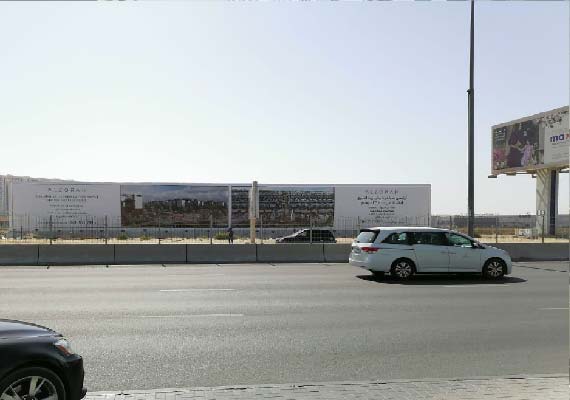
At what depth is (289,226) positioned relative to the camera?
45594 mm

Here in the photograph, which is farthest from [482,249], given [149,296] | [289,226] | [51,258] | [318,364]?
[289,226]

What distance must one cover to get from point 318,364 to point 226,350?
4.49 ft

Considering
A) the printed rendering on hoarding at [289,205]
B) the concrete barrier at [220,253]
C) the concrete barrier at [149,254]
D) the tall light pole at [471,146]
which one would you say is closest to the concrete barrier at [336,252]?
the concrete barrier at [220,253]

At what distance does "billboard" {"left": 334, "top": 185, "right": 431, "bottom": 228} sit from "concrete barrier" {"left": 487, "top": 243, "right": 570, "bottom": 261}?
21251 millimetres

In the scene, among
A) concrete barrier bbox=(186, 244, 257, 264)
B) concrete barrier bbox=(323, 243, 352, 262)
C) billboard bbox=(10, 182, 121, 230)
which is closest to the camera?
concrete barrier bbox=(186, 244, 257, 264)

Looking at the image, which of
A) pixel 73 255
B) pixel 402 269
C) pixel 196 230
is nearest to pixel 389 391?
pixel 402 269

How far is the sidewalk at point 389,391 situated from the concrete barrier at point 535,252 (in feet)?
64.2

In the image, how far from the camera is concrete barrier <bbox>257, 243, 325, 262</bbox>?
898 inches

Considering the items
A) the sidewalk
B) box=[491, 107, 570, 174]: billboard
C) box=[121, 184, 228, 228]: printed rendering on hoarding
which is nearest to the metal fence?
box=[121, 184, 228, 228]: printed rendering on hoarding

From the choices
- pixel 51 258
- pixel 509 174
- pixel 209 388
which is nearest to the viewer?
pixel 209 388

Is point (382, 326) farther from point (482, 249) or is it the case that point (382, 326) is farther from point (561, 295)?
point (482, 249)

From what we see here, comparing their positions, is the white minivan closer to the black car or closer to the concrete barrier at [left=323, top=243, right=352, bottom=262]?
the concrete barrier at [left=323, top=243, right=352, bottom=262]

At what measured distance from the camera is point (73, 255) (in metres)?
21.5

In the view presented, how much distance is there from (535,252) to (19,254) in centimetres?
2164
